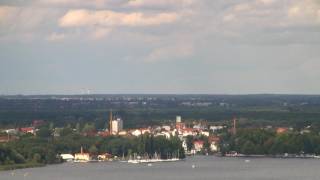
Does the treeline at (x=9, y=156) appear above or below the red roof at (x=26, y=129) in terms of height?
below

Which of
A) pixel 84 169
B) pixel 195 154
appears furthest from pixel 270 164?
pixel 195 154

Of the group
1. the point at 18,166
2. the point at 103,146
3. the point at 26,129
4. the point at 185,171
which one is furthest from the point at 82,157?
the point at 26,129

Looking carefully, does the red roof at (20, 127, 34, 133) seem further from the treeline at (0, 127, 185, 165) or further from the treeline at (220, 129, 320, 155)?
the treeline at (220, 129, 320, 155)

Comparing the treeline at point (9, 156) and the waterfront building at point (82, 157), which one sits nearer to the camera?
the treeline at point (9, 156)

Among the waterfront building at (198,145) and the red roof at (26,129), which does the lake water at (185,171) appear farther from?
the red roof at (26,129)

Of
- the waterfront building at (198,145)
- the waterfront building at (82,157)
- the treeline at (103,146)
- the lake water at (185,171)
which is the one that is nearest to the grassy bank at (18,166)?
the lake water at (185,171)

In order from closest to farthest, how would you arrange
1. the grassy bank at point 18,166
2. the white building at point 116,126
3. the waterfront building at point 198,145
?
the grassy bank at point 18,166 < the waterfront building at point 198,145 < the white building at point 116,126

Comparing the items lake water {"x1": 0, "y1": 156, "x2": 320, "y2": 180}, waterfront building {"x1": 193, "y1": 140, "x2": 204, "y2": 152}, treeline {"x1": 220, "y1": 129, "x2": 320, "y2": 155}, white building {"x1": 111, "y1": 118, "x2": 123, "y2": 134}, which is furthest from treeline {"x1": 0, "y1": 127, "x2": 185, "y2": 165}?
white building {"x1": 111, "y1": 118, "x2": 123, "y2": 134}

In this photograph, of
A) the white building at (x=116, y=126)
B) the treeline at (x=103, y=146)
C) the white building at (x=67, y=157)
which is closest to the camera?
the treeline at (x=103, y=146)
